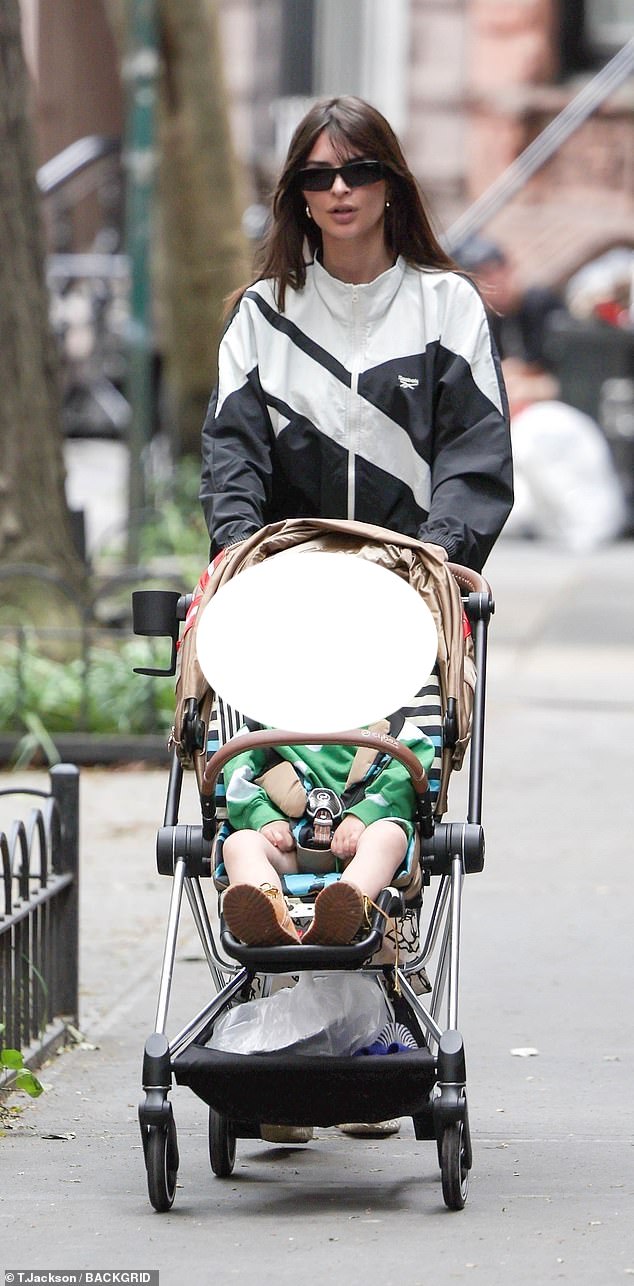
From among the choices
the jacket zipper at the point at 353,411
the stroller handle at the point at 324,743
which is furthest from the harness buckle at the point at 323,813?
the jacket zipper at the point at 353,411

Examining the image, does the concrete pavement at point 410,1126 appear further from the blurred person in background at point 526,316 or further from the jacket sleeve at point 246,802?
the blurred person in background at point 526,316

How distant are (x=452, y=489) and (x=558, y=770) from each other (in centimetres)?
446

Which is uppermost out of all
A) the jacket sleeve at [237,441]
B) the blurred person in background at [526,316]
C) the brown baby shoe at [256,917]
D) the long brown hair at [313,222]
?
the long brown hair at [313,222]

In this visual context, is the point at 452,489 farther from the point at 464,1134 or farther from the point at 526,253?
the point at 526,253

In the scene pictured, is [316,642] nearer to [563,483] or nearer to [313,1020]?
[313,1020]

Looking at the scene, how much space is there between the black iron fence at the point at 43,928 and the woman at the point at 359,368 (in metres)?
1.05

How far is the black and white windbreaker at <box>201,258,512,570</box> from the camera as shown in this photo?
4.54 meters

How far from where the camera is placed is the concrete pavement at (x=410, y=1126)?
3.76 m


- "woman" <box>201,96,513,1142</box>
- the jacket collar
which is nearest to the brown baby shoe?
"woman" <box>201,96,513,1142</box>

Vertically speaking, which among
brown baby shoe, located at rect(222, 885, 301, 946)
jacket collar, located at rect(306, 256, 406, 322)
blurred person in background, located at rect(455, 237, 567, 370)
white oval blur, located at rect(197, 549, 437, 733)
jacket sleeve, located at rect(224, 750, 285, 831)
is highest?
jacket collar, located at rect(306, 256, 406, 322)

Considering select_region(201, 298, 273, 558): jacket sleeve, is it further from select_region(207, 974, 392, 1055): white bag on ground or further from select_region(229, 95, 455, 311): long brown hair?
select_region(207, 974, 392, 1055): white bag on ground

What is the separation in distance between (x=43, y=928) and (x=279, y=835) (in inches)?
58.2

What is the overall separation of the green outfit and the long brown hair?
1.07 meters

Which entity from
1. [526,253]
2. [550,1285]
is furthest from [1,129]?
[526,253]
